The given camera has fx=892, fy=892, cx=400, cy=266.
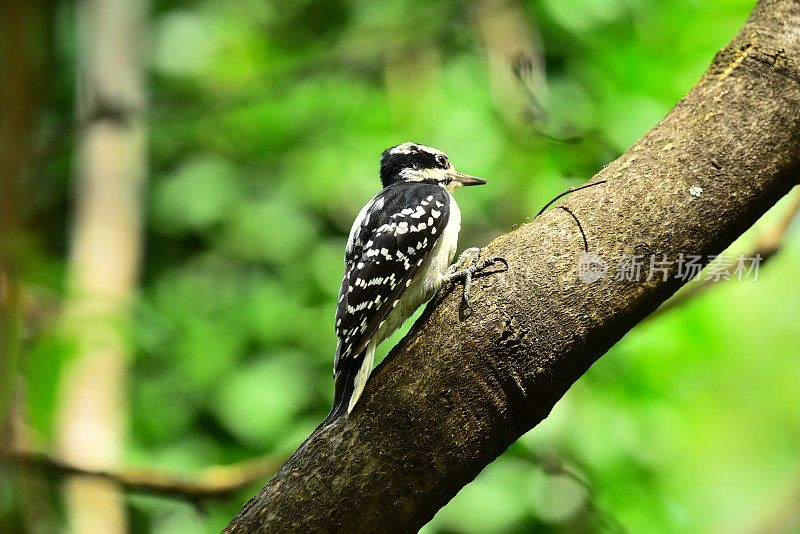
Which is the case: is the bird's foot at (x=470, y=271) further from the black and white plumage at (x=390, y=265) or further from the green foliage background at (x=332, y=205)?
the green foliage background at (x=332, y=205)

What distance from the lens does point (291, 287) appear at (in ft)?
17.5

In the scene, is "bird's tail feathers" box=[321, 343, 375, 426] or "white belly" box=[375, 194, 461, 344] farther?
"white belly" box=[375, 194, 461, 344]

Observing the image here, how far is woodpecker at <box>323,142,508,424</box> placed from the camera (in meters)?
2.98

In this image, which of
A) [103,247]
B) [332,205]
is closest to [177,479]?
[103,247]

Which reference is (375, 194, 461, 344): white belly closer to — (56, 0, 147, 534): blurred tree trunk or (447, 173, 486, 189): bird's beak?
(447, 173, 486, 189): bird's beak

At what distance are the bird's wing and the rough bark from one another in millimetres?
611

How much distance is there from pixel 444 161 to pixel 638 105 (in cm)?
130

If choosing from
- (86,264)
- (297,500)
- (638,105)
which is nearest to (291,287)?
(86,264)

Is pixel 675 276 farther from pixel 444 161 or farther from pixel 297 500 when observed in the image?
pixel 444 161

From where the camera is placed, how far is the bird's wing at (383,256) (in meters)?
3.07

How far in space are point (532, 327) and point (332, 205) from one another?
315 cm

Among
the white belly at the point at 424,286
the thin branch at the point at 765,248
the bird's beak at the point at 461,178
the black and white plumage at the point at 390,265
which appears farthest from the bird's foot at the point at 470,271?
the bird's beak at the point at 461,178

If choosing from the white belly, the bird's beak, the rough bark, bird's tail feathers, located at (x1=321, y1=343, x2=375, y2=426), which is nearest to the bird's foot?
the rough bark

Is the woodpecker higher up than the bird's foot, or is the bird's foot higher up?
the bird's foot
